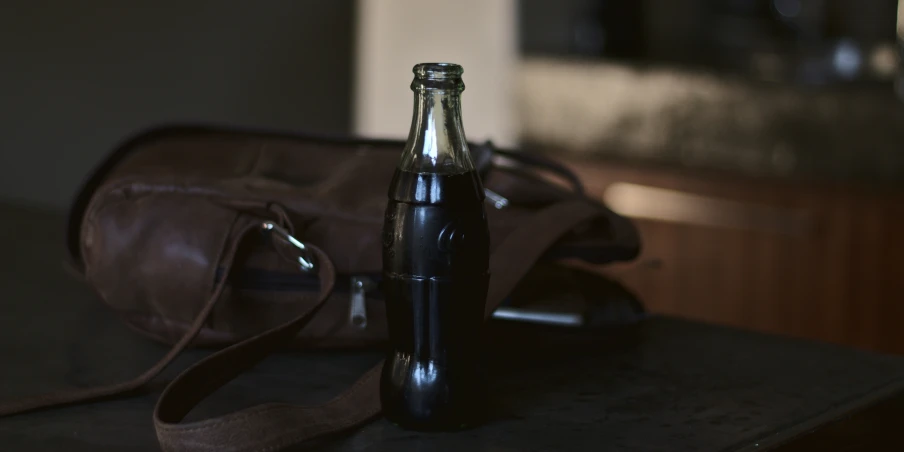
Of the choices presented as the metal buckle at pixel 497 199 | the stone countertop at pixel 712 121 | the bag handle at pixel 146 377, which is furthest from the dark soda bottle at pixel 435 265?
the stone countertop at pixel 712 121

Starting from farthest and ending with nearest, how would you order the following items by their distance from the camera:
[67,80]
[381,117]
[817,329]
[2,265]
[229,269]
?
[381,117], [817,329], [67,80], [2,265], [229,269]

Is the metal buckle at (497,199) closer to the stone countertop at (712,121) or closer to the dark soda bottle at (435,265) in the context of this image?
the dark soda bottle at (435,265)

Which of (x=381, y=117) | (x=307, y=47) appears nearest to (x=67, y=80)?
(x=307, y=47)

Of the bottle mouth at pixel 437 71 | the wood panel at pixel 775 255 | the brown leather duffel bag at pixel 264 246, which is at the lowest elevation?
the wood panel at pixel 775 255

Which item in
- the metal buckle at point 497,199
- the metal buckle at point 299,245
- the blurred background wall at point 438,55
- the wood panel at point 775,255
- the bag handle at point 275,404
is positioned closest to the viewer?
the bag handle at point 275,404

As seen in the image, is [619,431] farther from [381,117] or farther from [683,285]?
[381,117]

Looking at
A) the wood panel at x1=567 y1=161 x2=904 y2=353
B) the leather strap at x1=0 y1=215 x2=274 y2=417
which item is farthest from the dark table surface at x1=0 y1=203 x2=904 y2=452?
the wood panel at x1=567 y1=161 x2=904 y2=353

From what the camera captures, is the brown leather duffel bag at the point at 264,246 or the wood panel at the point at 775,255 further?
the wood panel at the point at 775,255
